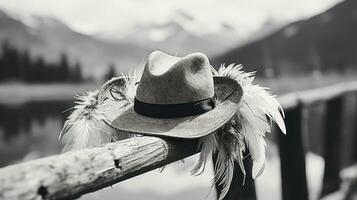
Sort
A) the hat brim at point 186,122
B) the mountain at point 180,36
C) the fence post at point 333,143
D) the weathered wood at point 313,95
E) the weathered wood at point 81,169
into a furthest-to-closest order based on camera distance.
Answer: the mountain at point 180,36 → the fence post at point 333,143 → the weathered wood at point 313,95 → the hat brim at point 186,122 → the weathered wood at point 81,169

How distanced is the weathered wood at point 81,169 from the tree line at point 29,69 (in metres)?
2.46

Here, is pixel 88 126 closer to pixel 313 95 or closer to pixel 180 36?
pixel 313 95

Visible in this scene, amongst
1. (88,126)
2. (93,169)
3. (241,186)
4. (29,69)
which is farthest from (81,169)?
(29,69)

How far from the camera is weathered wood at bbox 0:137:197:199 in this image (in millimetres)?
635

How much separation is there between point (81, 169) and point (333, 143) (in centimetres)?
278

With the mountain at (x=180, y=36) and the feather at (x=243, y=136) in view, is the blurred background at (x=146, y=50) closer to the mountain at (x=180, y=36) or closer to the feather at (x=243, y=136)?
the mountain at (x=180, y=36)

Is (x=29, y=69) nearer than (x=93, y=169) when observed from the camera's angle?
No

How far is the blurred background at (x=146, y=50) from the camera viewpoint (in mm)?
3326

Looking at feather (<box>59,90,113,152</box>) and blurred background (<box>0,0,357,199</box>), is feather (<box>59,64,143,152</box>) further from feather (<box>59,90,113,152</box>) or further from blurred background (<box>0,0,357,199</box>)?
blurred background (<box>0,0,357,199</box>)

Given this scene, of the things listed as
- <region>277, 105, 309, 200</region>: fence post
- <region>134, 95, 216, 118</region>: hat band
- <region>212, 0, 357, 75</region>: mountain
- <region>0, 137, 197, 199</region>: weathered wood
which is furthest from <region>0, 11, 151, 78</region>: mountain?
<region>0, 137, 197, 199</region>: weathered wood

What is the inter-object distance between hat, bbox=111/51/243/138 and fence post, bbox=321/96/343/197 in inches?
84.0

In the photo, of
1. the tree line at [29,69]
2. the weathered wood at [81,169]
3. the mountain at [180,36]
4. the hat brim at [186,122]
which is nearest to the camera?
the weathered wood at [81,169]

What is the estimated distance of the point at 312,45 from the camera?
5.59 metres

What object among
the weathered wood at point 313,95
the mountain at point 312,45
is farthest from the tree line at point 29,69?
the mountain at point 312,45
